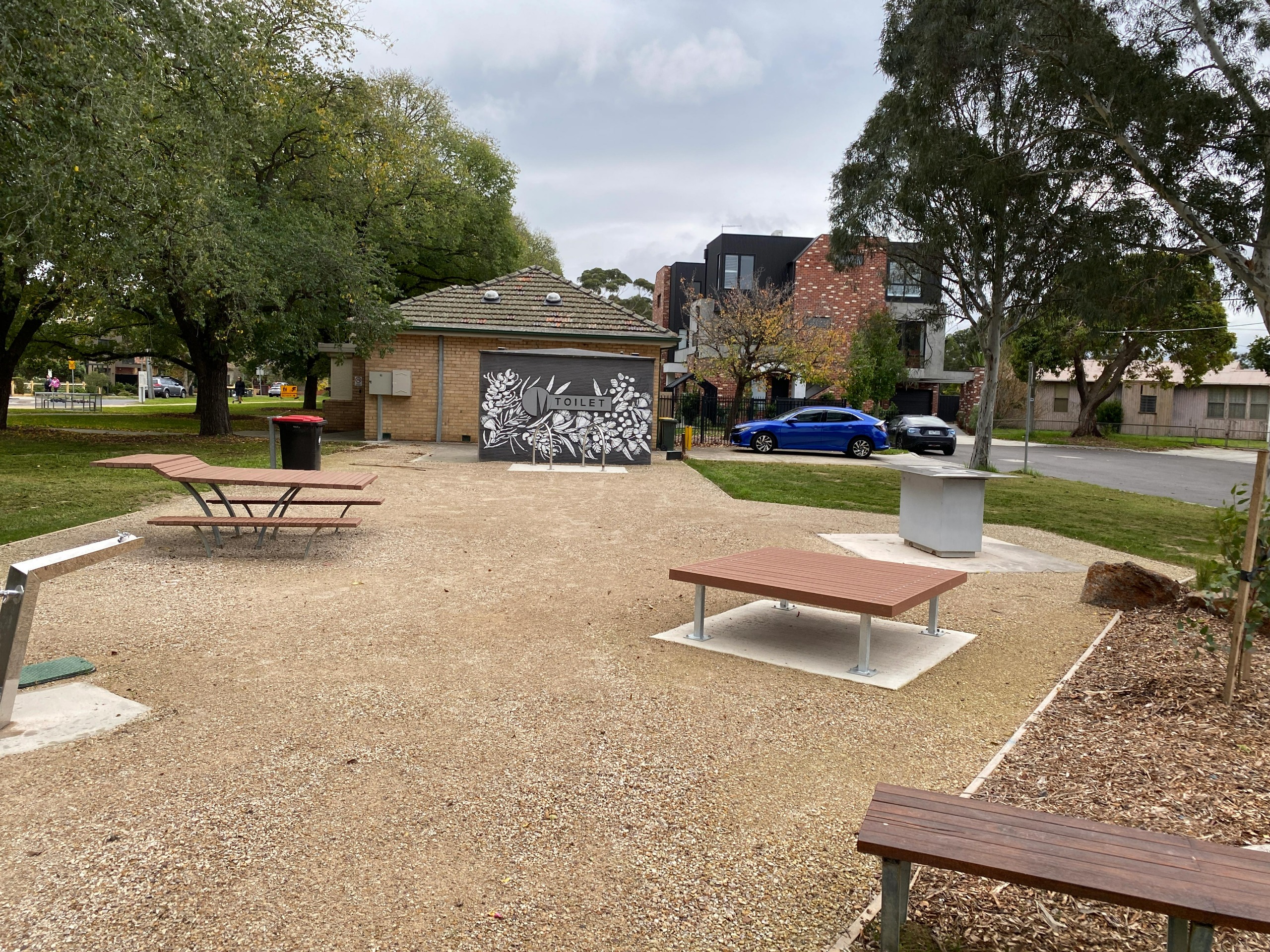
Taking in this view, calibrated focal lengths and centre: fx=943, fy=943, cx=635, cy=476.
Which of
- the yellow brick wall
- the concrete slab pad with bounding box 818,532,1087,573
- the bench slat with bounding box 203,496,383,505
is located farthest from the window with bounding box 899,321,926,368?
the bench slat with bounding box 203,496,383,505

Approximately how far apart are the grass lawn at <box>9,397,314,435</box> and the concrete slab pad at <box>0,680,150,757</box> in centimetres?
2214

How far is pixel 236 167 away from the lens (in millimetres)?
19219

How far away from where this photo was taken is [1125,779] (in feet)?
12.9

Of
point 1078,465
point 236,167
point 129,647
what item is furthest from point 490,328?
point 129,647

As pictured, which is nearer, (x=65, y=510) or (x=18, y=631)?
(x=18, y=631)

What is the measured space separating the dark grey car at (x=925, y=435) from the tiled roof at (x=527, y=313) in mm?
10996

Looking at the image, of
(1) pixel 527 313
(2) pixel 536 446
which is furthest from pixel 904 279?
(2) pixel 536 446

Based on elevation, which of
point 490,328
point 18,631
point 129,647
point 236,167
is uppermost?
point 236,167

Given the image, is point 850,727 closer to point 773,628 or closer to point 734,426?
point 773,628

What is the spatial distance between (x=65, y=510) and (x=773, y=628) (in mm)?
8396

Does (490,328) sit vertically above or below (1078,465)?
above

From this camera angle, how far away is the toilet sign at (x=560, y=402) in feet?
66.6

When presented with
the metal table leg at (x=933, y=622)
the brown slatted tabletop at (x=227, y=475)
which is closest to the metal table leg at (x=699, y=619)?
the metal table leg at (x=933, y=622)

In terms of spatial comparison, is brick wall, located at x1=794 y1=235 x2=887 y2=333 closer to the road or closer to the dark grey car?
the road
